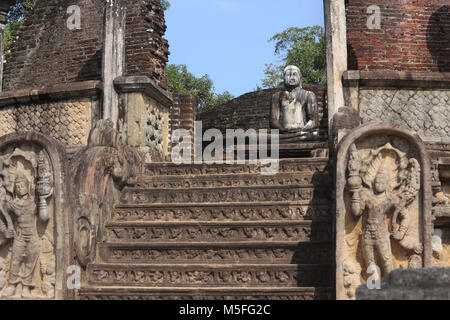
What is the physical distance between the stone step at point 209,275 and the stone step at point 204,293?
24cm

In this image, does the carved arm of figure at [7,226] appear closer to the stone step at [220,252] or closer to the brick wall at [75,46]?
the stone step at [220,252]

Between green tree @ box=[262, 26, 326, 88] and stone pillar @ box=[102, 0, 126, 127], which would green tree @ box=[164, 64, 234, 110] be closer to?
green tree @ box=[262, 26, 326, 88]

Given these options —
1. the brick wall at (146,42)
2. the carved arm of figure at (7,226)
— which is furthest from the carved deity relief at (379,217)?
the brick wall at (146,42)

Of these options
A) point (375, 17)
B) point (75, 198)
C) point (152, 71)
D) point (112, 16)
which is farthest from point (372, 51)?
point (75, 198)

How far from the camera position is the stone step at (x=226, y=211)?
6402 mm

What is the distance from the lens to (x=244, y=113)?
17.5m

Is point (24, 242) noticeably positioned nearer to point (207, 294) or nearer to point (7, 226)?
point (7, 226)

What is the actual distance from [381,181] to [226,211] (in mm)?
1801

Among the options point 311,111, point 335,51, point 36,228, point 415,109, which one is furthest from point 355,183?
point 311,111

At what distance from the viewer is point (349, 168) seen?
5.40 m

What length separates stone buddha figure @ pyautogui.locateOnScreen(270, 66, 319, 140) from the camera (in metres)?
10.2

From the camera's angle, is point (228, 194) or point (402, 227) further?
point (228, 194)

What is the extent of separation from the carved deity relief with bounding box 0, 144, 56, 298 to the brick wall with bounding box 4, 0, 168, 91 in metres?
4.87

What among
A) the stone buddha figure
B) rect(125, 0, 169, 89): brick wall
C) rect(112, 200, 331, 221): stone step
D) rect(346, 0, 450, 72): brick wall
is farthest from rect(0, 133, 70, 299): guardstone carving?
rect(346, 0, 450, 72): brick wall
